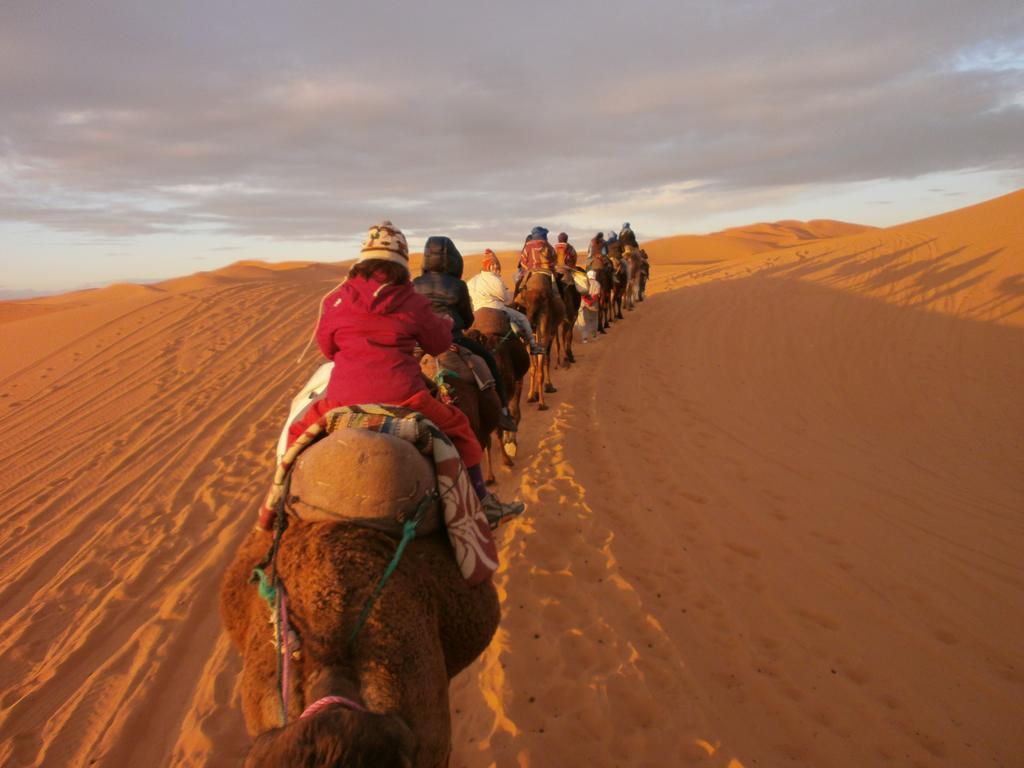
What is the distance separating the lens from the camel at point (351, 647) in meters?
1.27

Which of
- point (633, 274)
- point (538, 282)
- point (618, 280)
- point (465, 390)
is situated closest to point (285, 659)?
point (465, 390)

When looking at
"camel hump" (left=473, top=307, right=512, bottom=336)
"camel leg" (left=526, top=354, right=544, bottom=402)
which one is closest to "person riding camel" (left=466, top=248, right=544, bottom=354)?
"camel hump" (left=473, top=307, right=512, bottom=336)

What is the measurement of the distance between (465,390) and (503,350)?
1994mm

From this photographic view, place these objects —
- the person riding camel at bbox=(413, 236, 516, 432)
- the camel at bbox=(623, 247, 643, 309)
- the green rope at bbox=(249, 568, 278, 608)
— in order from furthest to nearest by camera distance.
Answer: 1. the camel at bbox=(623, 247, 643, 309)
2. the person riding camel at bbox=(413, 236, 516, 432)
3. the green rope at bbox=(249, 568, 278, 608)

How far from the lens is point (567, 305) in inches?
480

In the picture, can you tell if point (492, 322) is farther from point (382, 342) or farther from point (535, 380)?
point (382, 342)

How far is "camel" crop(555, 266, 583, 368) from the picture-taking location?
473 inches

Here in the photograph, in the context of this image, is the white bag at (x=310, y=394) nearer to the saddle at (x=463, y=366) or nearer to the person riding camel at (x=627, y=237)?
the saddle at (x=463, y=366)

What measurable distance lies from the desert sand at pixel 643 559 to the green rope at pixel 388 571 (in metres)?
1.96

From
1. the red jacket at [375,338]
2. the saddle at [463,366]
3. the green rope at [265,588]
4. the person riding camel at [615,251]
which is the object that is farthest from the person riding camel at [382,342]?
the person riding camel at [615,251]

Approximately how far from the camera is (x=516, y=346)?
7188mm

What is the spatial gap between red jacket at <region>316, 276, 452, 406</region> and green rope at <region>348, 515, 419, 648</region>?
30.0 inches

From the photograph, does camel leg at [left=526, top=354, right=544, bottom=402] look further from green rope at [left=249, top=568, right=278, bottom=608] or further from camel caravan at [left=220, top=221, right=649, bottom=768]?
green rope at [left=249, top=568, right=278, bottom=608]

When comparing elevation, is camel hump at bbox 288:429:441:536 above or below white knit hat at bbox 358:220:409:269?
below
